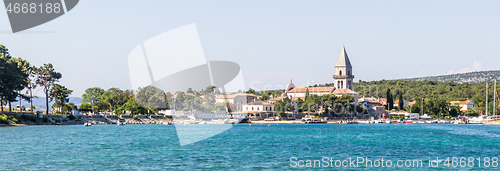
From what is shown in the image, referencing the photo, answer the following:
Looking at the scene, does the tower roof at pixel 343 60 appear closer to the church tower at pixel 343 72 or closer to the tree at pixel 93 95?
the church tower at pixel 343 72

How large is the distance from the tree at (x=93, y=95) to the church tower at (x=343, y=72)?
222 ft

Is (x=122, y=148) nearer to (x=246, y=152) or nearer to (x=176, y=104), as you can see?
(x=246, y=152)

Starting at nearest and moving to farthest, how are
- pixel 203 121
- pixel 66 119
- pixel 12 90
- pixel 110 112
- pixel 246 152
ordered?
pixel 246 152
pixel 12 90
pixel 66 119
pixel 203 121
pixel 110 112

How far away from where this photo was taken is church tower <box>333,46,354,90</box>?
164 m

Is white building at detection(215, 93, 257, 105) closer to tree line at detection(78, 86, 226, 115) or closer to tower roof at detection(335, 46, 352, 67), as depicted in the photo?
tree line at detection(78, 86, 226, 115)

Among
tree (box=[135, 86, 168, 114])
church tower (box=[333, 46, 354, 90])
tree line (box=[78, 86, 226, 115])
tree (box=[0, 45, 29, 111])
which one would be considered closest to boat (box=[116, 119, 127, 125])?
tree line (box=[78, 86, 226, 115])

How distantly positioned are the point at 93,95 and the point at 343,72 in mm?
71444

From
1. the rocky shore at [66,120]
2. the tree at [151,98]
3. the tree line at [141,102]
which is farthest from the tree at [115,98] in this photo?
the rocky shore at [66,120]

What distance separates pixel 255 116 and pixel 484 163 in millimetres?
105469

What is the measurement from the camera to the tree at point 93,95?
146625 millimetres

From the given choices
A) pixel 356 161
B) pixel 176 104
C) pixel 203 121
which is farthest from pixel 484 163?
pixel 176 104

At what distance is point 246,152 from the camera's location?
4103 centimetres

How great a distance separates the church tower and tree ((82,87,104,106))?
6780cm

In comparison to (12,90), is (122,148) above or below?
below
